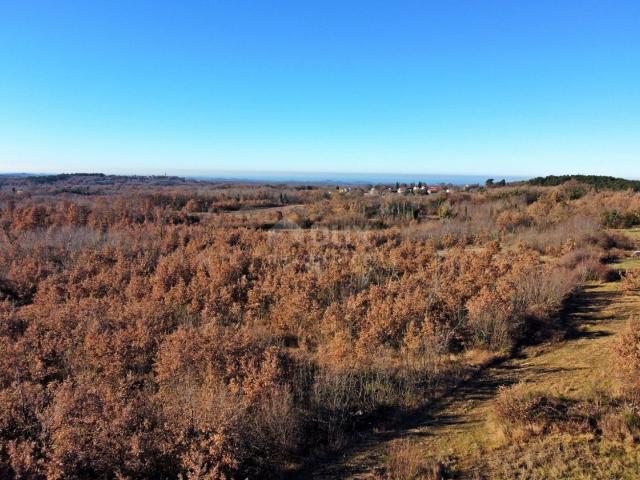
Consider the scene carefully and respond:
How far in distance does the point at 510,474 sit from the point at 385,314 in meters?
5.61

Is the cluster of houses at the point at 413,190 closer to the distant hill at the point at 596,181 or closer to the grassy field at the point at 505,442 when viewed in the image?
the distant hill at the point at 596,181

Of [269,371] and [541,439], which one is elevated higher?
[269,371]

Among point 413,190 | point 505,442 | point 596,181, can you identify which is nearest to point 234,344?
point 505,442

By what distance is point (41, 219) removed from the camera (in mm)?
38312

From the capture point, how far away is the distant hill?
49219 millimetres

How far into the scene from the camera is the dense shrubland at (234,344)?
22.2 feet

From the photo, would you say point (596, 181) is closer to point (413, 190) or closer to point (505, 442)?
point (413, 190)

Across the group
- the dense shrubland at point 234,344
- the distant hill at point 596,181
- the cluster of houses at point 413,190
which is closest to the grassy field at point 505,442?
the dense shrubland at point 234,344

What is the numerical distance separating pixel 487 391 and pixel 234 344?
20.1 ft

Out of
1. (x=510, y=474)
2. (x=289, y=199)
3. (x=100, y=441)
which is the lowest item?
(x=510, y=474)

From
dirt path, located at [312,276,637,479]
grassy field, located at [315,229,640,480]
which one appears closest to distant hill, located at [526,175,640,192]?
dirt path, located at [312,276,637,479]

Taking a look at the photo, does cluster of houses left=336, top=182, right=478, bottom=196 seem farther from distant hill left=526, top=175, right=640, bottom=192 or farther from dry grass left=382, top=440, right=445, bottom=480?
dry grass left=382, top=440, right=445, bottom=480

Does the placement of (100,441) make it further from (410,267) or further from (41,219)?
(41,219)

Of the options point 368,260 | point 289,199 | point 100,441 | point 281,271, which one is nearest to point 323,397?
point 100,441
